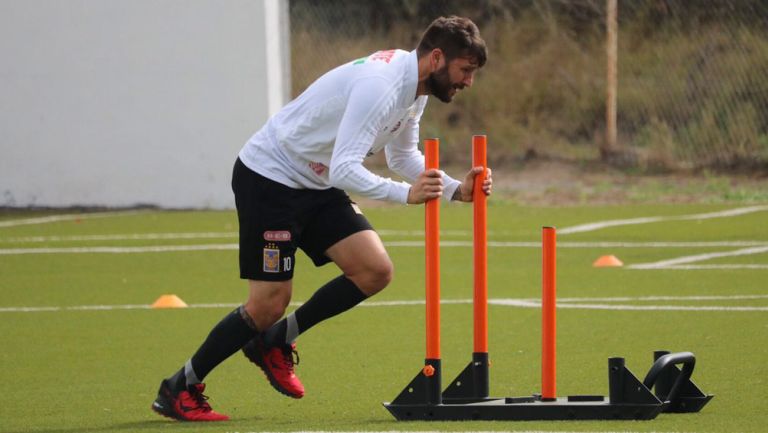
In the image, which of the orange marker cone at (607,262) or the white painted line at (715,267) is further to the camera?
the orange marker cone at (607,262)

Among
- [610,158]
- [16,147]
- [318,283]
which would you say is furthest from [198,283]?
[610,158]

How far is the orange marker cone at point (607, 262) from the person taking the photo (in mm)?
12844

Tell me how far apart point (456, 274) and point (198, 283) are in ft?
7.04

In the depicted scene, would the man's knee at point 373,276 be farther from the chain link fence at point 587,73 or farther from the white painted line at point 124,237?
the chain link fence at point 587,73

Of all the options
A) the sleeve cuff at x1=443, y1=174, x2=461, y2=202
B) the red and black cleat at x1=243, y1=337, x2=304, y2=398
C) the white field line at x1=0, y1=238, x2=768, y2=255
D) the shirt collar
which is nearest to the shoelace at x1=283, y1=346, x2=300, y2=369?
the red and black cleat at x1=243, y1=337, x2=304, y2=398

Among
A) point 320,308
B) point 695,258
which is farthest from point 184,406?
point 695,258

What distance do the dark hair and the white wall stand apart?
1174cm

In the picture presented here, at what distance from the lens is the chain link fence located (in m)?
20.2

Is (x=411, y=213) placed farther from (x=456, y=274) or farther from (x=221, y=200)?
(x=456, y=274)

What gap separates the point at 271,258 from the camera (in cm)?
676

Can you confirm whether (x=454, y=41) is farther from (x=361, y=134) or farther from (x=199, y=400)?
(x=199, y=400)

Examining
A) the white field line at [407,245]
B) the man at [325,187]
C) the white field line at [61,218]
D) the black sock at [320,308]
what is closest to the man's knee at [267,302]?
the man at [325,187]

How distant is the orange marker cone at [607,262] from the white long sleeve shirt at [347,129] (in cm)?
593

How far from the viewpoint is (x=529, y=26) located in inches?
858
